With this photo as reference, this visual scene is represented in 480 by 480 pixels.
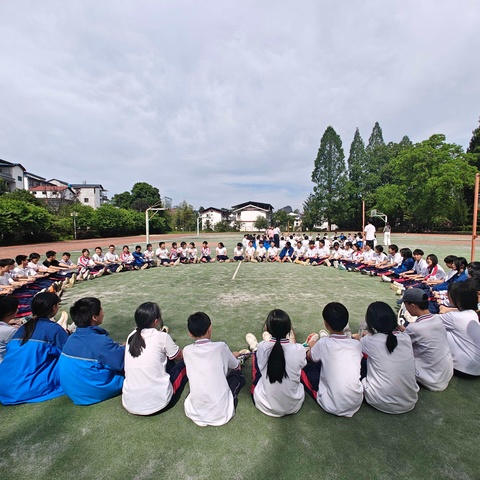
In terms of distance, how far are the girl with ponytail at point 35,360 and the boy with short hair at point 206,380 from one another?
1614mm

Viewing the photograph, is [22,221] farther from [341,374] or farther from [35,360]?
[341,374]

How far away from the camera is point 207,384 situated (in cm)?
270

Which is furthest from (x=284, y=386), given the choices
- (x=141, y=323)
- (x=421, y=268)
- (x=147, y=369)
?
(x=421, y=268)

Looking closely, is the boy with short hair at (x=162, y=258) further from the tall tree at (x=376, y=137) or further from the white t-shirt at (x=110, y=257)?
the tall tree at (x=376, y=137)

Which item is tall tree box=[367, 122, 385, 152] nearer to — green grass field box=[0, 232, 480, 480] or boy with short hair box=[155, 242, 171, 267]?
boy with short hair box=[155, 242, 171, 267]

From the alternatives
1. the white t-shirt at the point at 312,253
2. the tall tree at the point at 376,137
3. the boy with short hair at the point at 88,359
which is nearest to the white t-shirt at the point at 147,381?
the boy with short hair at the point at 88,359

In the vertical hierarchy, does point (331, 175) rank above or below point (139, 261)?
above

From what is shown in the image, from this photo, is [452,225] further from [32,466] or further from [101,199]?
[101,199]

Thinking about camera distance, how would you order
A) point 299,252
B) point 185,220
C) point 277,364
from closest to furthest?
point 277,364
point 299,252
point 185,220

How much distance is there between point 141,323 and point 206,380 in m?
0.88

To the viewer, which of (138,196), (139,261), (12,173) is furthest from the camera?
(138,196)

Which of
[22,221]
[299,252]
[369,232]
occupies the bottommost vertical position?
[299,252]

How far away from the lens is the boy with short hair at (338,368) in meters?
2.82

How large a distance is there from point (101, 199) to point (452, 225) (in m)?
66.9
